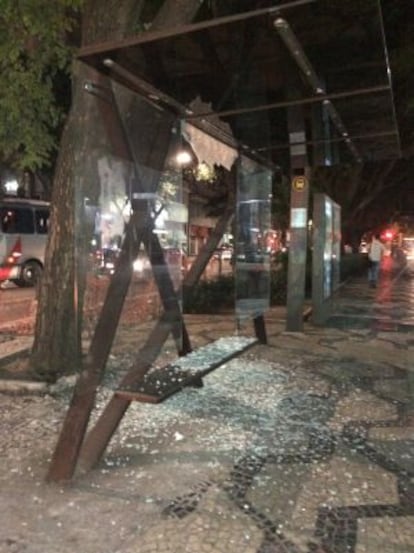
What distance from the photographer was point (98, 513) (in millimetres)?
3686

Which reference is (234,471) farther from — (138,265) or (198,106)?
(198,106)

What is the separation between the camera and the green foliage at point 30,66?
609 centimetres

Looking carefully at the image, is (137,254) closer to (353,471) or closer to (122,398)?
(122,398)

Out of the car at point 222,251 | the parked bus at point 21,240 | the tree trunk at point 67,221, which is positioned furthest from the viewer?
the parked bus at point 21,240

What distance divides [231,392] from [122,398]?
6.88 feet

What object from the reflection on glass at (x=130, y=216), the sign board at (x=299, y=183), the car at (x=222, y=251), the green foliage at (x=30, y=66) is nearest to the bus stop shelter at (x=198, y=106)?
the reflection on glass at (x=130, y=216)

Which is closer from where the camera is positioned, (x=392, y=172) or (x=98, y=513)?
(x=98, y=513)

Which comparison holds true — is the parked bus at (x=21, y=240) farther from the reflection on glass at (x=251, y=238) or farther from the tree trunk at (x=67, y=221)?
the tree trunk at (x=67, y=221)

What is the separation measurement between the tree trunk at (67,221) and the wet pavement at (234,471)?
39cm

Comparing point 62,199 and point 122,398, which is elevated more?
point 62,199

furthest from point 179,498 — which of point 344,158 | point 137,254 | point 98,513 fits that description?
point 344,158

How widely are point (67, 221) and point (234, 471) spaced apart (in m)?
3.18

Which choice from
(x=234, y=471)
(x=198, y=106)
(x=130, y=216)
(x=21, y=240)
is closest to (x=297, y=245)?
(x=198, y=106)

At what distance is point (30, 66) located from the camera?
683cm
